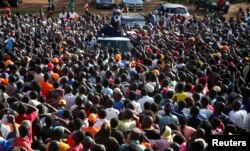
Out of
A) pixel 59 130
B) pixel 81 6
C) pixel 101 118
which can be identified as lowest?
pixel 81 6

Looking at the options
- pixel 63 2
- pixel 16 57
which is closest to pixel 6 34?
pixel 16 57

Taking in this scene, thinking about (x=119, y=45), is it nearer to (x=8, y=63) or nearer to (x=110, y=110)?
(x=8, y=63)

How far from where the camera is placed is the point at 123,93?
12.7m

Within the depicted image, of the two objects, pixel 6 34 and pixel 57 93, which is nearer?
pixel 57 93

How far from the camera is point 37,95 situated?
11.6m

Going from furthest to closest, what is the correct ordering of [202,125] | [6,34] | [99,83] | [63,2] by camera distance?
[63,2], [6,34], [99,83], [202,125]

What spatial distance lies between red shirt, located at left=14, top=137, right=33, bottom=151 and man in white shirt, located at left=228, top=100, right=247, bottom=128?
13.6 feet

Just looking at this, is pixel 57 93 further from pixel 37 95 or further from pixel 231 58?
pixel 231 58

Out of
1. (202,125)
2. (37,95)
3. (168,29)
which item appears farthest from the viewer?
(168,29)

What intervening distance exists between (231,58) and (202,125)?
7.15 metres

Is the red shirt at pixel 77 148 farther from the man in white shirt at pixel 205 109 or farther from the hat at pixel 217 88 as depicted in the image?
the hat at pixel 217 88

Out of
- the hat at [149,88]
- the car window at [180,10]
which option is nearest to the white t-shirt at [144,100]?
the hat at [149,88]

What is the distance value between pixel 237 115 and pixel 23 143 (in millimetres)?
4341

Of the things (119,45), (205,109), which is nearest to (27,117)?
(205,109)
